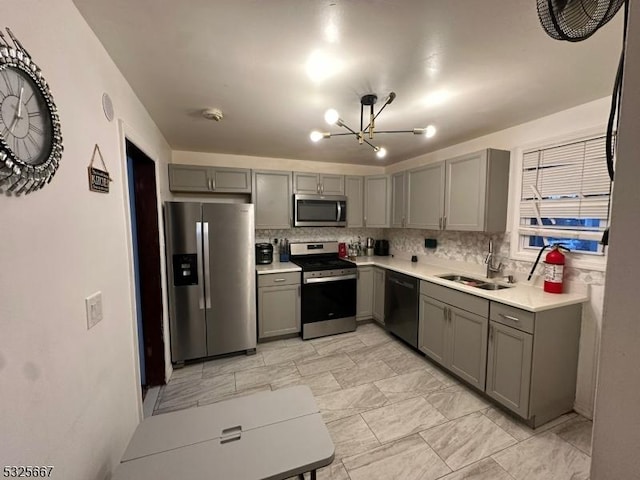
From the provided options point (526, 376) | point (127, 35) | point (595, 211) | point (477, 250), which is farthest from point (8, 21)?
point (477, 250)

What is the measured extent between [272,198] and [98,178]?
234 centimetres

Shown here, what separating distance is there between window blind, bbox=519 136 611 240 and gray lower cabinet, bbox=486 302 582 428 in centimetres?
Result: 65

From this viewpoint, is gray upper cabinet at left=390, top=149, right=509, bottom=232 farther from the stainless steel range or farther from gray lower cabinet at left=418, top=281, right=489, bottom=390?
the stainless steel range

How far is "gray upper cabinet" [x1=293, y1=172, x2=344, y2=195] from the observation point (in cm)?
365

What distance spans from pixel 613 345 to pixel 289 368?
2.66 m

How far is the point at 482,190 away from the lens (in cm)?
254

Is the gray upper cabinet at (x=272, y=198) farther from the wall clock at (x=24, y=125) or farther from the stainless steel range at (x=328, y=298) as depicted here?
the wall clock at (x=24, y=125)

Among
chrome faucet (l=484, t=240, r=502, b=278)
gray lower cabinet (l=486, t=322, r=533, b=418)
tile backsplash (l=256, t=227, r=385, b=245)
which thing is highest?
tile backsplash (l=256, t=227, r=385, b=245)

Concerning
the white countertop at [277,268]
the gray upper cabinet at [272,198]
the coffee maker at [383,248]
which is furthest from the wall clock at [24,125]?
the coffee maker at [383,248]

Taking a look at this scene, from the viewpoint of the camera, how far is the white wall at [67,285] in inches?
29.2

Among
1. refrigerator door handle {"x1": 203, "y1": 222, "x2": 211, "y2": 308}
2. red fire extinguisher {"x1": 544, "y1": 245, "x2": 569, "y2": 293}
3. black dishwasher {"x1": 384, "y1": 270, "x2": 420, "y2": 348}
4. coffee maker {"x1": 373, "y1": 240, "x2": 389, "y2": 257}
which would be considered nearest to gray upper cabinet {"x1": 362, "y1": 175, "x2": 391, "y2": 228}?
coffee maker {"x1": 373, "y1": 240, "x2": 389, "y2": 257}

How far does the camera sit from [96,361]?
118 cm

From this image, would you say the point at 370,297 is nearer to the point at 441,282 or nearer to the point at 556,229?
the point at 441,282

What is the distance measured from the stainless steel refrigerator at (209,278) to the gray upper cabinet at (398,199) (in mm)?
1975
